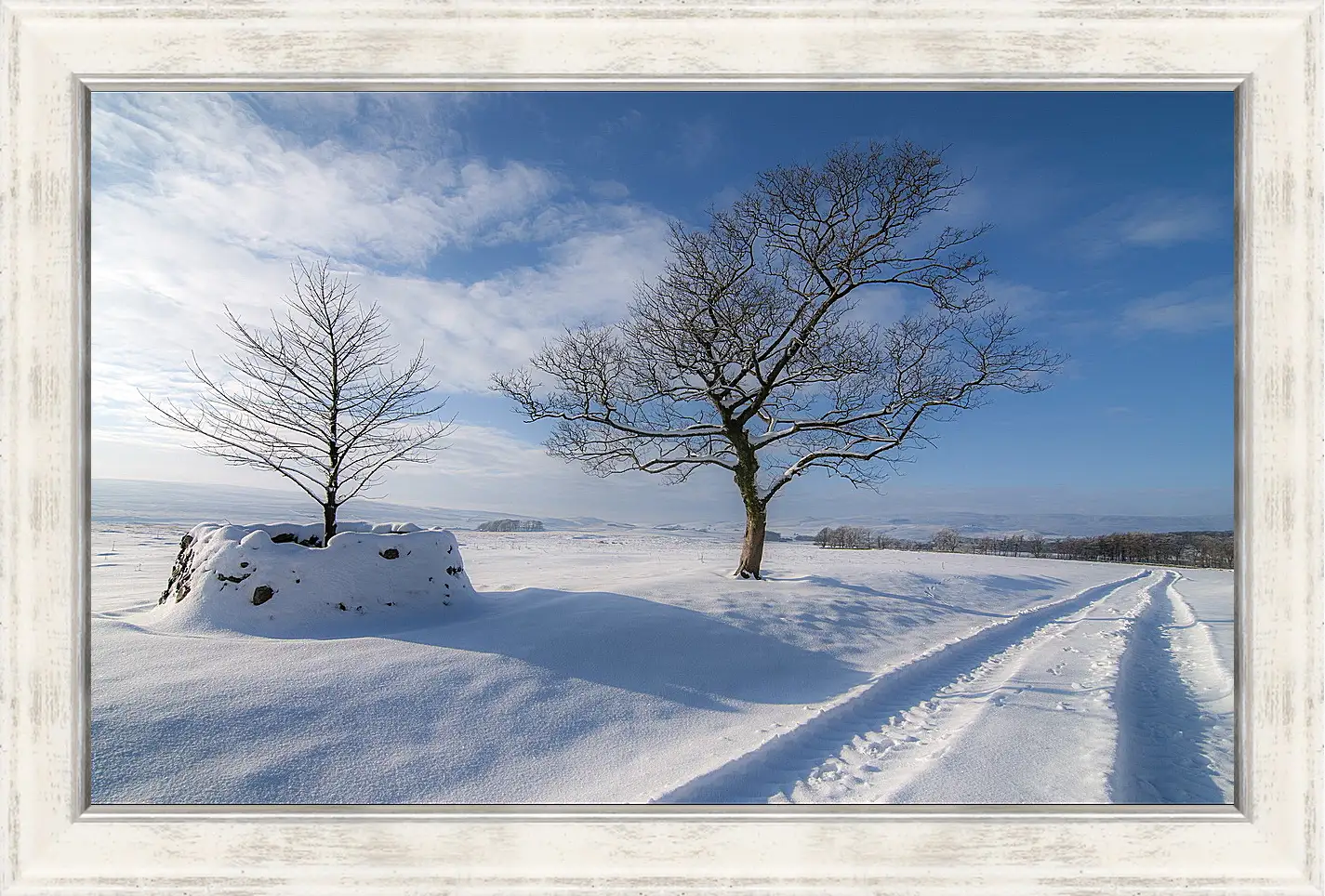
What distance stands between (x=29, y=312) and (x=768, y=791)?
4113 millimetres

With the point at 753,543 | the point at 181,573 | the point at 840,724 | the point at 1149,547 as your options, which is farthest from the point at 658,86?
the point at 753,543

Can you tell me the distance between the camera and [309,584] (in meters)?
4.64

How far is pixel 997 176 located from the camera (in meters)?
4.38

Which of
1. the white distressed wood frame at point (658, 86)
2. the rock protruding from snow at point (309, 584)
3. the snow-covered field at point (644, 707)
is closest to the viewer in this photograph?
the white distressed wood frame at point (658, 86)

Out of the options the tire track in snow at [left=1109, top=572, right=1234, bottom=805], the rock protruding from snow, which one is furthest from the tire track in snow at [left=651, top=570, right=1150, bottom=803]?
the rock protruding from snow

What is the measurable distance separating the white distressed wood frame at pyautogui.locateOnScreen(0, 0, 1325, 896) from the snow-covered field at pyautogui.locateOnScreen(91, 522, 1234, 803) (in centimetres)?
18

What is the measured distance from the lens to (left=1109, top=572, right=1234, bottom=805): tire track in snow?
2498 millimetres

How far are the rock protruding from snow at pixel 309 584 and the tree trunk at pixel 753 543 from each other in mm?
4067

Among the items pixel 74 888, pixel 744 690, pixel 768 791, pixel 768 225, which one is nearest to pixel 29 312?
pixel 74 888

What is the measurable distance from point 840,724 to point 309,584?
4.60m

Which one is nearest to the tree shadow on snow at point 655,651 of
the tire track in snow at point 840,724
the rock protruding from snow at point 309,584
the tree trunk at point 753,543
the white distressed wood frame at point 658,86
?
the tire track in snow at point 840,724

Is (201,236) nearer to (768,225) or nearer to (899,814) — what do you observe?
(899,814)

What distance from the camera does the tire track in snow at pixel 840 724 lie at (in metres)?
2.45

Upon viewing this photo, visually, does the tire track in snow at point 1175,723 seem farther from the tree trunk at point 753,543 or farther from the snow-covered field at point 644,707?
the tree trunk at point 753,543
